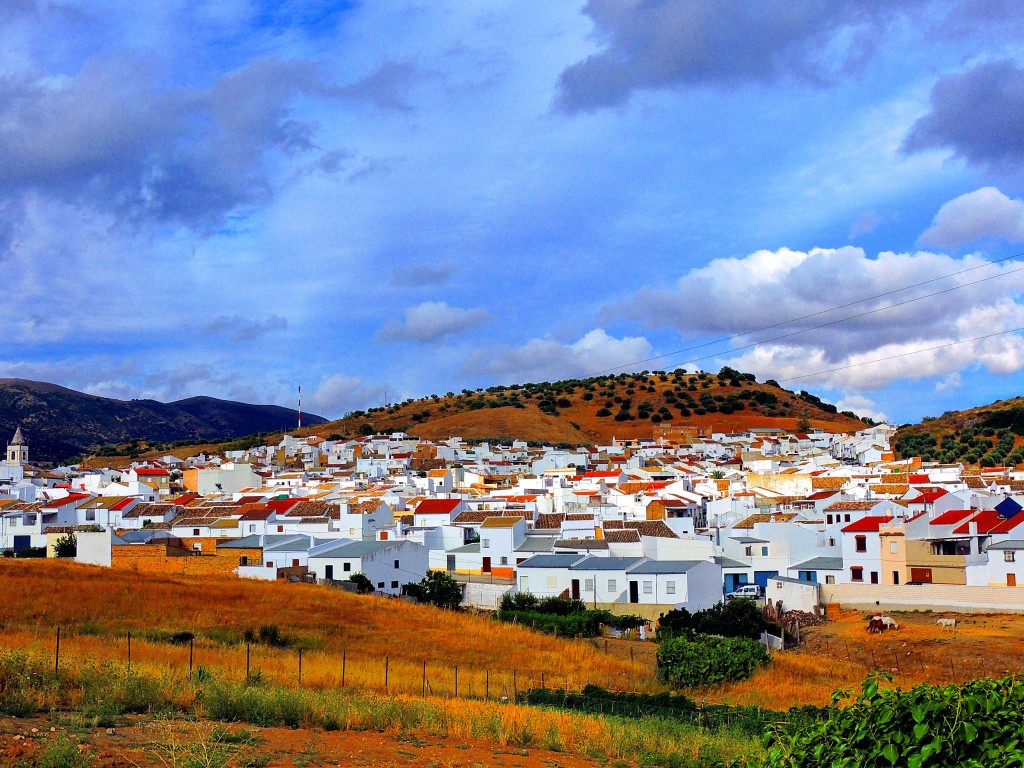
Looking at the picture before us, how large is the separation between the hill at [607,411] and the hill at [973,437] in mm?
21402

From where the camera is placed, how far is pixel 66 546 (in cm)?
4922

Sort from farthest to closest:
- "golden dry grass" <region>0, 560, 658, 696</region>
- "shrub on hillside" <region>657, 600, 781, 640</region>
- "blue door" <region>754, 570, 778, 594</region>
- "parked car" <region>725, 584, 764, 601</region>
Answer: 1. "blue door" <region>754, 570, 778, 594</region>
2. "parked car" <region>725, 584, 764, 601</region>
3. "shrub on hillside" <region>657, 600, 781, 640</region>
4. "golden dry grass" <region>0, 560, 658, 696</region>

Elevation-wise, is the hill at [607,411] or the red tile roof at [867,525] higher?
the hill at [607,411]

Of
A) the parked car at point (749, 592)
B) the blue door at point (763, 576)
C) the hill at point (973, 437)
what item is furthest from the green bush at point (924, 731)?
the hill at point (973, 437)

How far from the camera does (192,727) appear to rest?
35.8ft

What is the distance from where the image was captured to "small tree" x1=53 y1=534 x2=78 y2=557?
48875 millimetres

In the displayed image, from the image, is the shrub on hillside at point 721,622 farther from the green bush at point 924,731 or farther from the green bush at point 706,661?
the green bush at point 924,731

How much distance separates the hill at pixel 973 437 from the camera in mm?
81625

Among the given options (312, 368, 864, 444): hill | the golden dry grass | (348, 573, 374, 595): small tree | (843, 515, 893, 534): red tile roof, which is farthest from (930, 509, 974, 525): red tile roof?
(312, 368, 864, 444): hill

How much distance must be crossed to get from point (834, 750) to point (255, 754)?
6.29 metres

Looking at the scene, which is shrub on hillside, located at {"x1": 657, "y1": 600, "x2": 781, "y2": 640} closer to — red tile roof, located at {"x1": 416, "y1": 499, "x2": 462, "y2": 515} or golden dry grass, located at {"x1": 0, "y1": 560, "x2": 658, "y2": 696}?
golden dry grass, located at {"x1": 0, "y1": 560, "x2": 658, "y2": 696}

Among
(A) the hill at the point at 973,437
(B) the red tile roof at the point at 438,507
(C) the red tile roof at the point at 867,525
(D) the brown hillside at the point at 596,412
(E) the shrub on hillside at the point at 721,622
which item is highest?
(D) the brown hillside at the point at 596,412

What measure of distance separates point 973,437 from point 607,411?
5000cm

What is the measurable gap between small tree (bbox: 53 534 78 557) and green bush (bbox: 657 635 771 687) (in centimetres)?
3462
